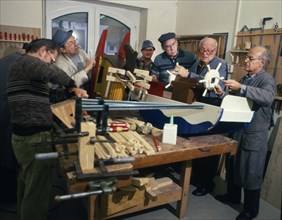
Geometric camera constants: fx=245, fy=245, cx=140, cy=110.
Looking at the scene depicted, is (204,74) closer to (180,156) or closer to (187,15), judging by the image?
(180,156)

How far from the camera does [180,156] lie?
4.92 ft

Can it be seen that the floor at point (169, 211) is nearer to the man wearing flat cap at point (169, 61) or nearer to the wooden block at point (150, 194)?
the wooden block at point (150, 194)

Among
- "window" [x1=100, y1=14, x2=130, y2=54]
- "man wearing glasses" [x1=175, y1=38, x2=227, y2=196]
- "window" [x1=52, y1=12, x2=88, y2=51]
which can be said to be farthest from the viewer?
"window" [x1=100, y1=14, x2=130, y2=54]

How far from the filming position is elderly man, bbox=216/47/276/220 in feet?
5.93

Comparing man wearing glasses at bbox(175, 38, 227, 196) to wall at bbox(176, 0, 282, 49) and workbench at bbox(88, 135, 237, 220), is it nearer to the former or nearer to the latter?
workbench at bbox(88, 135, 237, 220)

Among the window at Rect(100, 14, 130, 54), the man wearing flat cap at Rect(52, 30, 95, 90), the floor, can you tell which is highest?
the window at Rect(100, 14, 130, 54)

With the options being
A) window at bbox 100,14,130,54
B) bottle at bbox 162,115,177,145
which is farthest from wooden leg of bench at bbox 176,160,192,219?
window at bbox 100,14,130,54

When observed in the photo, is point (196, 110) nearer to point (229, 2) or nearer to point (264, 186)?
point (264, 186)

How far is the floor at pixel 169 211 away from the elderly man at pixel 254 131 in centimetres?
18

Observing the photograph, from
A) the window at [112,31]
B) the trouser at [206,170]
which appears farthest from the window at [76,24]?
the trouser at [206,170]

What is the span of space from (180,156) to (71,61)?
55.4 inches

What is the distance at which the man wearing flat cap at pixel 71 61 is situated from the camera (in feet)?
7.04

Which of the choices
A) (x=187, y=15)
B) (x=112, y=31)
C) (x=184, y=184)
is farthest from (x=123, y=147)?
(x=187, y=15)

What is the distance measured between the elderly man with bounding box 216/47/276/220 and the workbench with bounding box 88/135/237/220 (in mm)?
360
